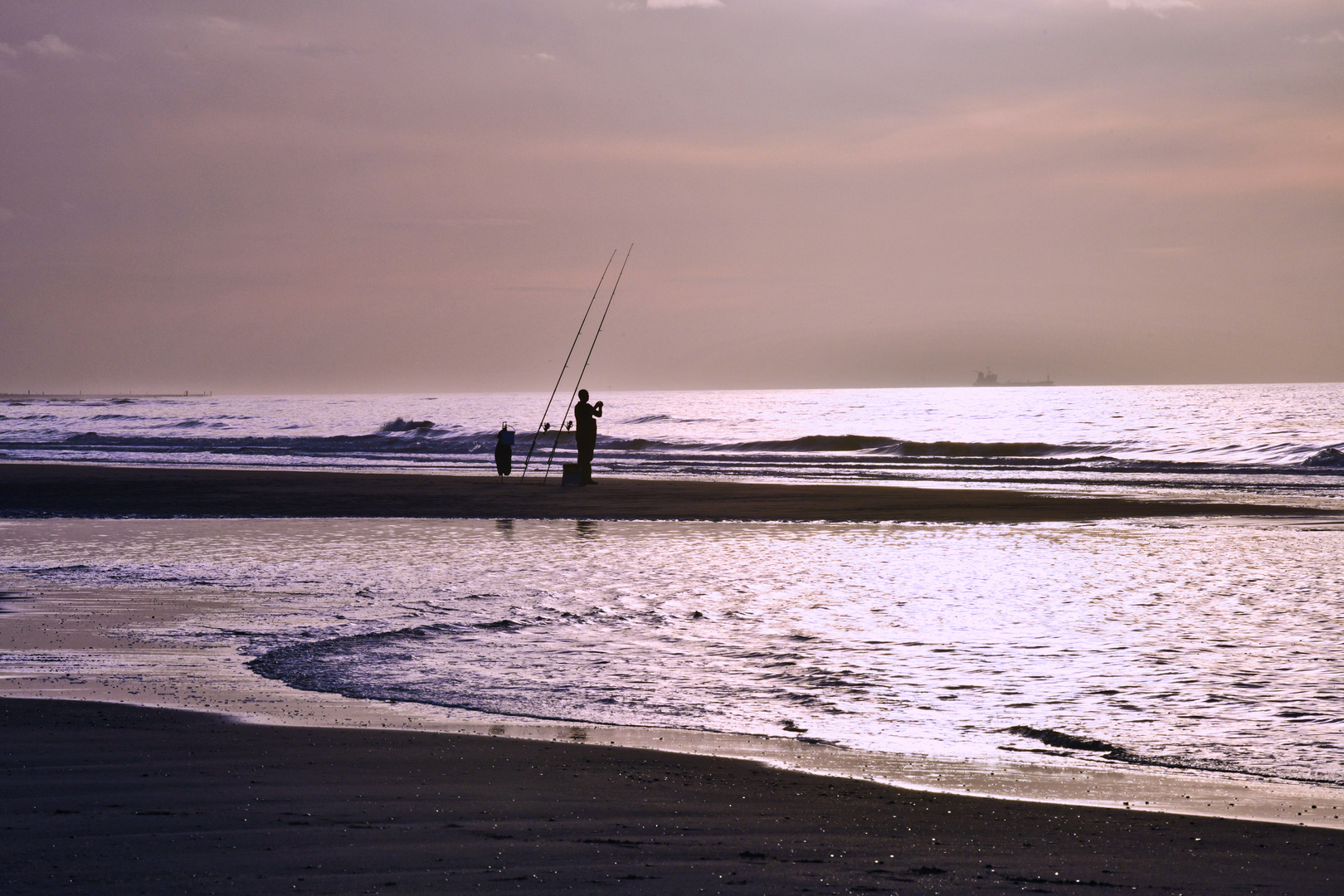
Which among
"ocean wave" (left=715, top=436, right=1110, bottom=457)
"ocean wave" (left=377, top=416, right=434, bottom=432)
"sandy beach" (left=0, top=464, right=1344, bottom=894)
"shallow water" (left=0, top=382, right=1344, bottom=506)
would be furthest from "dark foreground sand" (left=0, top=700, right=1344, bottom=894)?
"ocean wave" (left=377, top=416, right=434, bottom=432)

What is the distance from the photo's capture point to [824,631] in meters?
7.26

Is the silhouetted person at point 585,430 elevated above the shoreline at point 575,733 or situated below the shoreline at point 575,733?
above

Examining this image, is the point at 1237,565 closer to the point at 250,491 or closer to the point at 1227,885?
the point at 1227,885

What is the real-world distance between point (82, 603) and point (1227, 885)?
24.6 feet

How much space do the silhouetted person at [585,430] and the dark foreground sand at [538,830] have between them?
52.3ft

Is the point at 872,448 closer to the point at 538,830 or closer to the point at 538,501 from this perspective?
the point at 538,501

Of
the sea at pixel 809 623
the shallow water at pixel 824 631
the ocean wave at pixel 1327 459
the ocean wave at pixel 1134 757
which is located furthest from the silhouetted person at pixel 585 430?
the ocean wave at pixel 1327 459

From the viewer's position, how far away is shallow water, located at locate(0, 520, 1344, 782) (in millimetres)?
5047

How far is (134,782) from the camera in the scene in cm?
390

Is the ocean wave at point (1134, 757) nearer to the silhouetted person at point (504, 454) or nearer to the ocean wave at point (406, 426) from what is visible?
the silhouetted person at point (504, 454)

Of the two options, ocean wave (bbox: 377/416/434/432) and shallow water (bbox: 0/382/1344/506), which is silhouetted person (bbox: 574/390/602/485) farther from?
ocean wave (bbox: 377/416/434/432)

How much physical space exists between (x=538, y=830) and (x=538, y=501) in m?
15.4

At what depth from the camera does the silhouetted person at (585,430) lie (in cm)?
2077

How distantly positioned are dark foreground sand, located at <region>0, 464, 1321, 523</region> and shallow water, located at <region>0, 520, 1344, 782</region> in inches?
134
